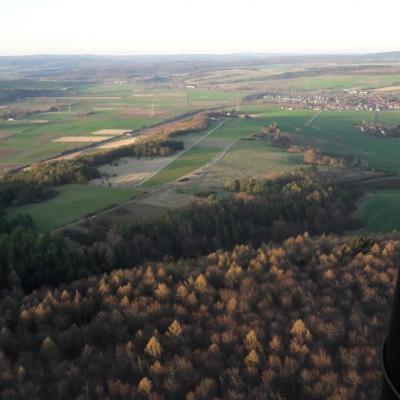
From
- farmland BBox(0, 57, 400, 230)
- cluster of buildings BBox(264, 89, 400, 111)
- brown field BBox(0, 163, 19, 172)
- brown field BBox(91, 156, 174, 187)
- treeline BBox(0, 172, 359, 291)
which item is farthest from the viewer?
cluster of buildings BBox(264, 89, 400, 111)

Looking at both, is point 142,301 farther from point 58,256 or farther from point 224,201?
point 224,201

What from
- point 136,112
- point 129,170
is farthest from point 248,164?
point 136,112

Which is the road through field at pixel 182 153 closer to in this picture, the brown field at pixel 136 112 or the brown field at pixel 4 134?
the brown field at pixel 136 112

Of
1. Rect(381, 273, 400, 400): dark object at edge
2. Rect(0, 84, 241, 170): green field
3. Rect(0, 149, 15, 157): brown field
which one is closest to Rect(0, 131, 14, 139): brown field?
Rect(0, 84, 241, 170): green field

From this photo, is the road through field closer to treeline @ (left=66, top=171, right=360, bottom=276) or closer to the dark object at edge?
treeline @ (left=66, top=171, right=360, bottom=276)

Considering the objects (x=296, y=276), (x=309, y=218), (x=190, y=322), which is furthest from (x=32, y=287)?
(x=309, y=218)

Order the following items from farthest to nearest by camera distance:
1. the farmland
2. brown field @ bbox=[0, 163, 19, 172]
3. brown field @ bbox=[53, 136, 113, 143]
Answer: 1. brown field @ bbox=[53, 136, 113, 143]
2. brown field @ bbox=[0, 163, 19, 172]
3. the farmland

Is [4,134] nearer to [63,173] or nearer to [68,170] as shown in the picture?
[68,170]
